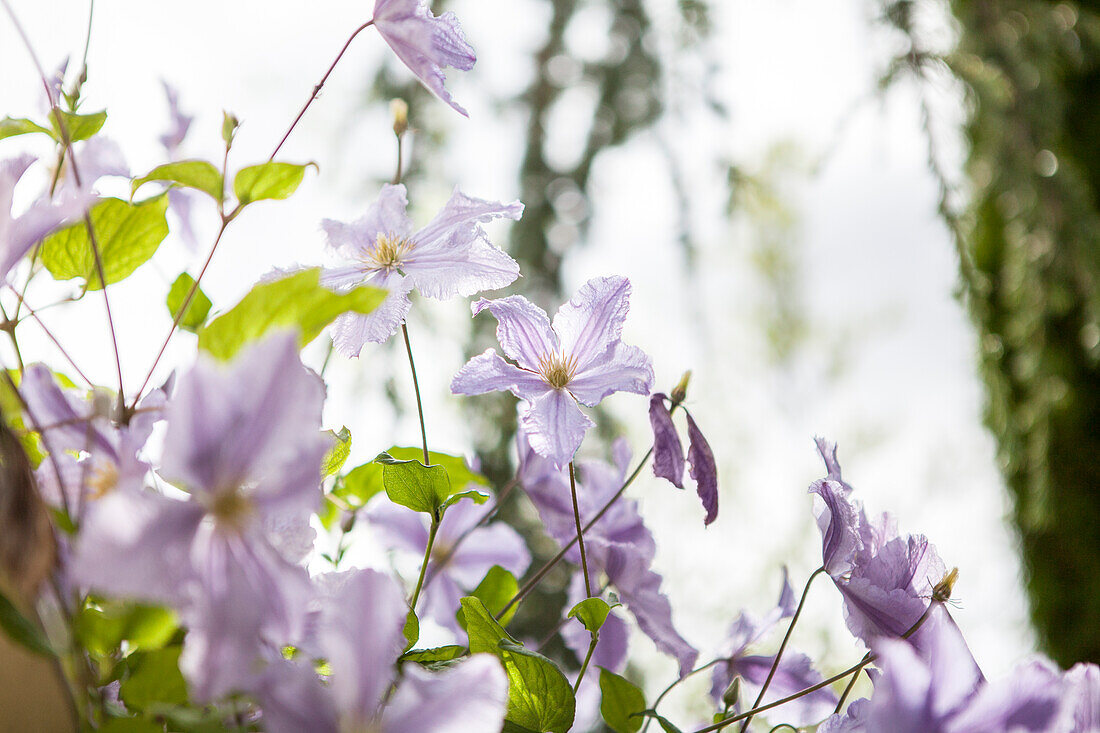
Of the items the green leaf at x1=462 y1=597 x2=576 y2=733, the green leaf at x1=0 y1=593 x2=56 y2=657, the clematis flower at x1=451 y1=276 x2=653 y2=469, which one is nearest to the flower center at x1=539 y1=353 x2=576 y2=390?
the clematis flower at x1=451 y1=276 x2=653 y2=469

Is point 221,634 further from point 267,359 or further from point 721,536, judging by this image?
point 721,536

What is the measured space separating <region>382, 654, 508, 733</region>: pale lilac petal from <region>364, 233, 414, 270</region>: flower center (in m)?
0.21

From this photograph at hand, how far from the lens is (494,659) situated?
0.21 meters

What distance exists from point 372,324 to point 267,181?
77 millimetres

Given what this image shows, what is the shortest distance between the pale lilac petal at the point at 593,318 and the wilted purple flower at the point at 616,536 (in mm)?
54

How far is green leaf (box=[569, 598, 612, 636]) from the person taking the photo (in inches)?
12.3

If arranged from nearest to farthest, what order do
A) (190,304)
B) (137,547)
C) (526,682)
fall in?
1. (137,547)
2. (526,682)
3. (190,304)

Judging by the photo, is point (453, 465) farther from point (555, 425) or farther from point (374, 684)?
point (374, 684)

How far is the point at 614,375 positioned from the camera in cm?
34

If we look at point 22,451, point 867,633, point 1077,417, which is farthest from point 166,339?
point 1077,417

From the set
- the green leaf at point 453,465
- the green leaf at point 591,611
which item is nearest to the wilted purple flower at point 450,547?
the green leaf at point 453,465

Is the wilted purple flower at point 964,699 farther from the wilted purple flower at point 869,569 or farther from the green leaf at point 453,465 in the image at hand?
the green leaf at point 453,465

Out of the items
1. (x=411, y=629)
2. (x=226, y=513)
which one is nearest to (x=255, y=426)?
(x=226, y=513)

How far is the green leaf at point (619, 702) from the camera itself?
0.36m
